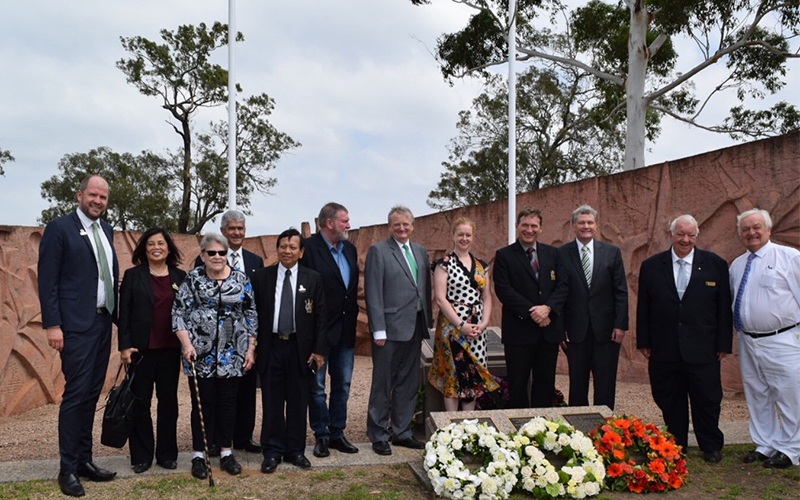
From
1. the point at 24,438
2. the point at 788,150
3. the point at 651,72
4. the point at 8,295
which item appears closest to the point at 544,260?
the point at 788,150

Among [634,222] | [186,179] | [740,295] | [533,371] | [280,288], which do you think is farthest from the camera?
[186,179]

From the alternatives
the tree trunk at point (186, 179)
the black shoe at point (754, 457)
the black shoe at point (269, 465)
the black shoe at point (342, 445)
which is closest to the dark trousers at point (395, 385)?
the black shoe at point (342, 445)

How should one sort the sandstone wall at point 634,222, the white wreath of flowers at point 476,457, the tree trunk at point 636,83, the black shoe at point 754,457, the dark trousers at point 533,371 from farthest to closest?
the tree trunk at point 636,83
the sandstone wall at point 634,222
the dark trousers at point 533,371
the black shoe at point 754,457
the white wreath of flowers at point 476,457

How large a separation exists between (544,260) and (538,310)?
39cm

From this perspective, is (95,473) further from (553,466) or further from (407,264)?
(553,466)

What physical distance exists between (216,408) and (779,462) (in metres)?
3.66

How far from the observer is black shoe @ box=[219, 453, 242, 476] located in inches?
166

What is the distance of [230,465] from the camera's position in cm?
422

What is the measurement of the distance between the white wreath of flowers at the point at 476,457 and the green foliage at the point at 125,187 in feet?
72.4

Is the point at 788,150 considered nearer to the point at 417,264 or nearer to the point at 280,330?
the point at 417,264

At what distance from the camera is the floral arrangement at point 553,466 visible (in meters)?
3.82

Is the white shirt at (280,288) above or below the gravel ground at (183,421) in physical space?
above

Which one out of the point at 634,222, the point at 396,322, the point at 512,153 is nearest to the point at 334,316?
the point at 396,322

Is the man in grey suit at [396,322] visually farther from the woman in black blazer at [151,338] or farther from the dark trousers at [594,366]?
the woman in black blazer at [151,338]
